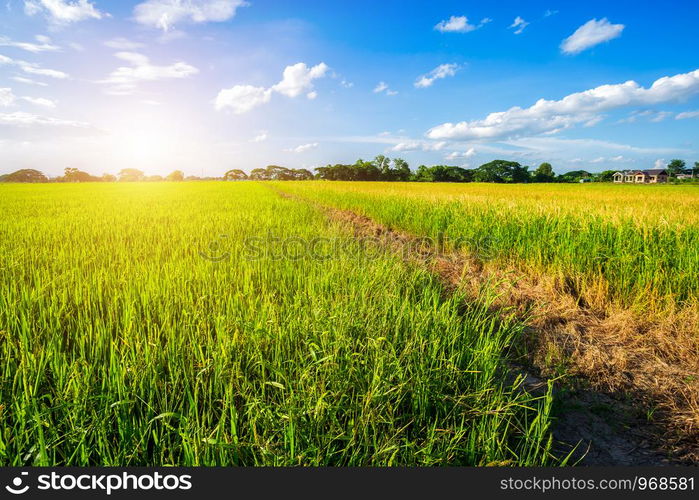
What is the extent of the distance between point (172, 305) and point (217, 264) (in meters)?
1.38

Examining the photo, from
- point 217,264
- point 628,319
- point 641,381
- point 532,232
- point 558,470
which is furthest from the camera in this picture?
point 532,232

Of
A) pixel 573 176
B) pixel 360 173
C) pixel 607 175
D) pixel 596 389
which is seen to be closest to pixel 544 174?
pixel 573 176

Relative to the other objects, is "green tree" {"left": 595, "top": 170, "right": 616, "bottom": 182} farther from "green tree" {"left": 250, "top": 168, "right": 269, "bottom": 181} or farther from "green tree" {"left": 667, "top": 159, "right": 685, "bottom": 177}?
"green tree" {"left": 250, "top": 168, "right": 269, "bottom": 181}

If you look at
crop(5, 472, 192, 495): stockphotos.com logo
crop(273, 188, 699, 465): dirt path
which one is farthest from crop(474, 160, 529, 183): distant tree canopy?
crop(5, 472, 192, 495): stockphotos.com logo

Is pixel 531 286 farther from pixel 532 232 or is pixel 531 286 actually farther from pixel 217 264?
pixel 217 264

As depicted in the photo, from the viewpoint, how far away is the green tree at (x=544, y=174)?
82.0 metres

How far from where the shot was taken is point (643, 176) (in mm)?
93312

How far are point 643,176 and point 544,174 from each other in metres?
30.0

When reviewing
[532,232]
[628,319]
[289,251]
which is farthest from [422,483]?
[532,232]

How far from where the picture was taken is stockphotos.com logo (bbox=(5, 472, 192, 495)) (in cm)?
132

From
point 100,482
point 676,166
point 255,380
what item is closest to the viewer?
point 100,482

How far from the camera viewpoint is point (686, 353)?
297cm

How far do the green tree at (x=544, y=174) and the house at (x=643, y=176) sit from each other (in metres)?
18.9

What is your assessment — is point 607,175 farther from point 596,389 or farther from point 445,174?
point 596,389
